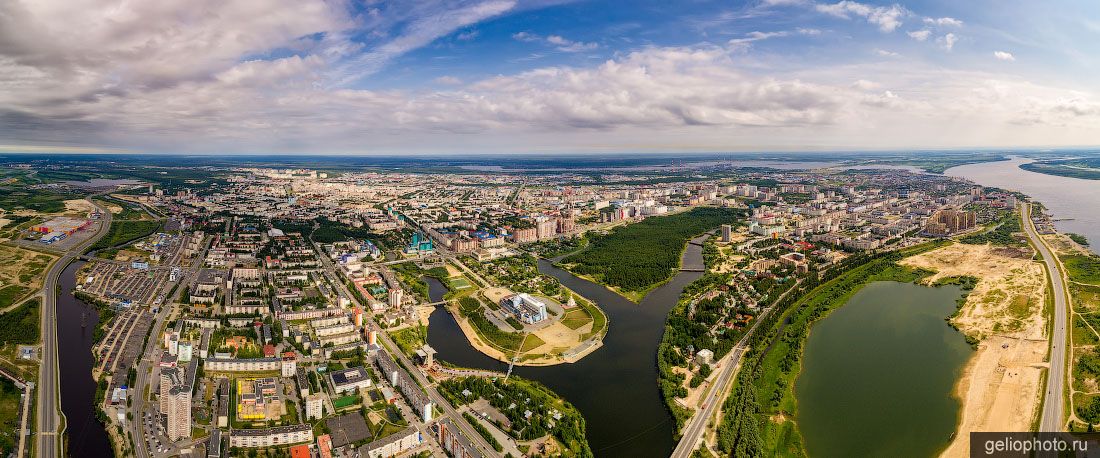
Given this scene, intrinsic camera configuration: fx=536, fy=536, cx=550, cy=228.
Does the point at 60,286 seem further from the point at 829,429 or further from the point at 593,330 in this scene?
the point at 829,429

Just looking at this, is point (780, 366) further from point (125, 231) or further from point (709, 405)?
point (125, 231)

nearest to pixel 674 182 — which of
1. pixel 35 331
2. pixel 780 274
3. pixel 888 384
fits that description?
pixel 780 274

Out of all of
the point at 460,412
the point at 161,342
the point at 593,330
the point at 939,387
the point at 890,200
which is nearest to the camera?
the point at 460,412

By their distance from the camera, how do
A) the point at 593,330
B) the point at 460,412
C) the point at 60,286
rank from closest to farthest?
the point at 460,412 → the point at 593,330 → the point at 60,286

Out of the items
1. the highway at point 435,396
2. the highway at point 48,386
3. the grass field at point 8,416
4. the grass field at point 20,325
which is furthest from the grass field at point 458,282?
the grass field at point 20,325

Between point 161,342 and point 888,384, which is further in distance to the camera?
point 161,342

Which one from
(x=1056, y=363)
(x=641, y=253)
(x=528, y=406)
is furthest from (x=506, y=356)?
(x=1056, y=363)

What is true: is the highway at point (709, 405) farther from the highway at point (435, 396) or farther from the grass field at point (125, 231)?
the grass field at point (125, 231)
